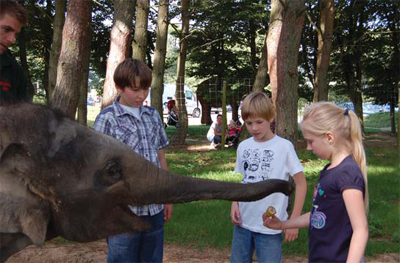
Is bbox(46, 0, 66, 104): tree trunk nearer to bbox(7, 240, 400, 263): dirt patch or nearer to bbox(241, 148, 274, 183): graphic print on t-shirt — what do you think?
bbox(7, 240, 400, 263): dirt patch

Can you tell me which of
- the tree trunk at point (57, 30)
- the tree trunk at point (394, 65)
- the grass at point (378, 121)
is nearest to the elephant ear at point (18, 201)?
the tree trunk at point (57, 30)

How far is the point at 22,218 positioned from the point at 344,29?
23246 millimetres

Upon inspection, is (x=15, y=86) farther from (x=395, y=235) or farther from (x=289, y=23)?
(x=395, y=235)

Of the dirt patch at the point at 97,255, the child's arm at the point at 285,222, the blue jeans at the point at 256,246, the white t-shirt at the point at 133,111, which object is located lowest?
the dirt patch at the point at 97,255

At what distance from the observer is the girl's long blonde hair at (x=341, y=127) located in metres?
2.54

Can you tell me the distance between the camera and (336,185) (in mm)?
2447

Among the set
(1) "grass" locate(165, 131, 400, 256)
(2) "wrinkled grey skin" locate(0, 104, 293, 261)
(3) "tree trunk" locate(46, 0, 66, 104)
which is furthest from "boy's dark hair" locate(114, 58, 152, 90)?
(3) "tree trunk" locate(46, 0, 66, 104)

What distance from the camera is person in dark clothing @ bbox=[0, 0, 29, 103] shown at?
2609mm

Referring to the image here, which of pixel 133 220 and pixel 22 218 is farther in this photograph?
pixel 133 220

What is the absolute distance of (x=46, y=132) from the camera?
2156mm

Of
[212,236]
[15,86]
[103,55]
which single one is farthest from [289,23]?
[103,55]

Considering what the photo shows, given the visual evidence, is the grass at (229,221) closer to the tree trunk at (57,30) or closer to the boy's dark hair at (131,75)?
the boy's dark hair at (131,75)

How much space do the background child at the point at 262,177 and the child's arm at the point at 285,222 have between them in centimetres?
19

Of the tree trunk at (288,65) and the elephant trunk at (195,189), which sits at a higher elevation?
the tree trunk at (288,65)
